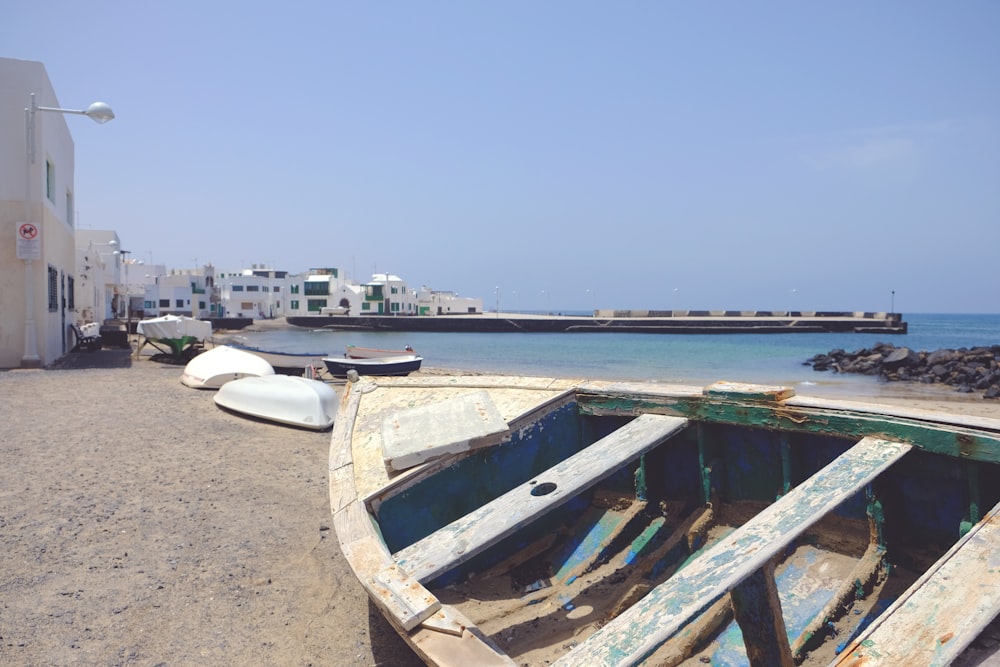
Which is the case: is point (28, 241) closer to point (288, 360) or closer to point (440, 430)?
point (288, 360)

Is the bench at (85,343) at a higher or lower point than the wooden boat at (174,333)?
lower

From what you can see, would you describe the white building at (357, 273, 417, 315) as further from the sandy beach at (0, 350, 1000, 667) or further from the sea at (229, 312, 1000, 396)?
the sandy beach at (0, 350, 1000, 667)

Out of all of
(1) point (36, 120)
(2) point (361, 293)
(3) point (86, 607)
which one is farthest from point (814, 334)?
(3) point (86, 607)

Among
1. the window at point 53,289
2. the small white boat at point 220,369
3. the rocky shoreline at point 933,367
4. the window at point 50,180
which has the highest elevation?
the window at point 50,180

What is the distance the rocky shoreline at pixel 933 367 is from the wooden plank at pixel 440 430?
2197cm

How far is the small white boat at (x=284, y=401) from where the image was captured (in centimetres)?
1034

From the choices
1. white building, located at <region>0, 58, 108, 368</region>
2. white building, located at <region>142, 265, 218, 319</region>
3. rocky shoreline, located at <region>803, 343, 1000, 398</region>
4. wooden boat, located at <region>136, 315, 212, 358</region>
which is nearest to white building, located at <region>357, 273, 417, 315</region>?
white building, located at <region>142, 265, 218, 319</region>

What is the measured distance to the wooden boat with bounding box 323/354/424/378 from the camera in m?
18.0

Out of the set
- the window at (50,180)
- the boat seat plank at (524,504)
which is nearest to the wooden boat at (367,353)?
the window at (50,180)

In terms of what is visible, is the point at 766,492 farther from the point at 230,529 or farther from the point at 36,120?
the point at 36,120

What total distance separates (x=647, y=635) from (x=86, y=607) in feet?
12.2

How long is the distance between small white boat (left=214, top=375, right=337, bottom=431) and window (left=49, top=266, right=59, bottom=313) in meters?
8.41

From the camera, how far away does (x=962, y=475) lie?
325cm

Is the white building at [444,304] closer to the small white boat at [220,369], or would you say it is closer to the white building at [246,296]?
the white building at [246,296]
